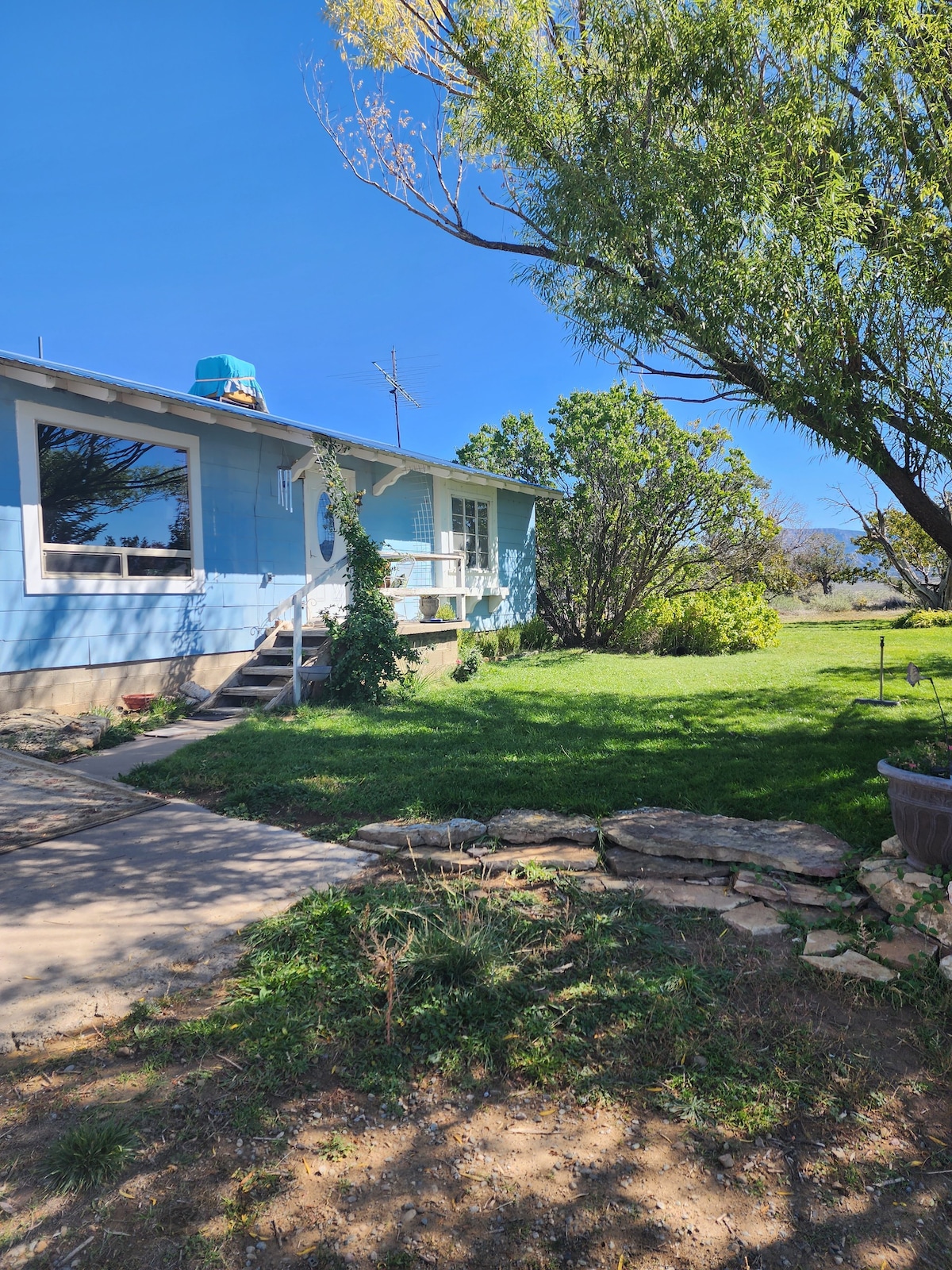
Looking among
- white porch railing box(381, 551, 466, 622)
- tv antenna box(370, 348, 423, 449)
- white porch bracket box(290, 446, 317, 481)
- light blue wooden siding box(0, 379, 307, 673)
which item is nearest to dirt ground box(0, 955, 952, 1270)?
light blue wooden siding box(0, 379, 307, 673)

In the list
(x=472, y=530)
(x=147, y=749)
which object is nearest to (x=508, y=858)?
(x=147, y=749)

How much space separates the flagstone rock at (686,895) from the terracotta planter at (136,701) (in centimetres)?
A: 642

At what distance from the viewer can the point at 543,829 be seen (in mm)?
4160

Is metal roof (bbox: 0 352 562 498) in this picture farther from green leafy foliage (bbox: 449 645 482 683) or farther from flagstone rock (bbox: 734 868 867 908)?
flagstone rock (bbox: 734 868 867 908)

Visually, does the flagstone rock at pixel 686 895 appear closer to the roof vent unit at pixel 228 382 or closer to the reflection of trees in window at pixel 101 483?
the reflection of trees in window at pixel 101 483

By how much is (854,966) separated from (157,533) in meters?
8.14

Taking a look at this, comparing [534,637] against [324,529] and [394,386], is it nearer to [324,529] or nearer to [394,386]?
[324,529]

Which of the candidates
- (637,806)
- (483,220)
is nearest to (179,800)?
(637,806)

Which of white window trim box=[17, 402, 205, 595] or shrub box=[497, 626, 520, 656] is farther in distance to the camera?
shrub box=[497, 626, 520, 656]

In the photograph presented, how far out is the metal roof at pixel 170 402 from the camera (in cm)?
713

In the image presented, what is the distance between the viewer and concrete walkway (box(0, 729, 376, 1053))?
2.62 m

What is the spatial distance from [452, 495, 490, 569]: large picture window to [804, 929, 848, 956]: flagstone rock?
11.3 m

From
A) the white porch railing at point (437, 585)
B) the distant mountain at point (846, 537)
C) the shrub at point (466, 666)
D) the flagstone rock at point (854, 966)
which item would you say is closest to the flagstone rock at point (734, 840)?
the flagstone rock at point (854, 966)

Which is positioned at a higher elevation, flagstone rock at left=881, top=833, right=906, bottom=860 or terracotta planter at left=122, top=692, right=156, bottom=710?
terracotta planter at left=122, top=692, right=156, bottom=710
